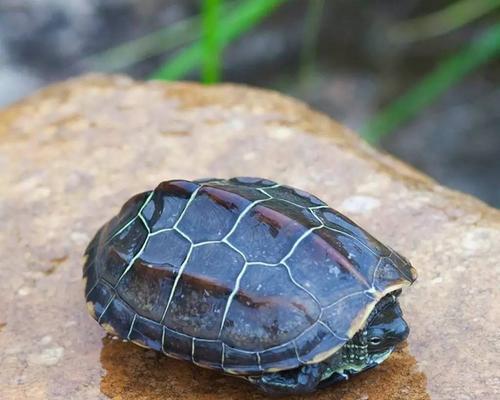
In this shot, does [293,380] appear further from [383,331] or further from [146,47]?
[146,47]

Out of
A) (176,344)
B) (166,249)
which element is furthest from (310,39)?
(176,344)

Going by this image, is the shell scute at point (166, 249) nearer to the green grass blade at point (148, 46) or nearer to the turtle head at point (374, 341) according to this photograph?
the turtle head at point (374, 341)

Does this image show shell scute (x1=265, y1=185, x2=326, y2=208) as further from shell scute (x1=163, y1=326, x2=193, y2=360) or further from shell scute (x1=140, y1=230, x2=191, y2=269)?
shell scute (x1=163, y1=326, x2=193, y2=360)

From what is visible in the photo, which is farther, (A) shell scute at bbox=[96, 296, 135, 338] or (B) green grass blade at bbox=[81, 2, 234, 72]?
(B) green grass blade at bbox=[81, 2, 234, 72]

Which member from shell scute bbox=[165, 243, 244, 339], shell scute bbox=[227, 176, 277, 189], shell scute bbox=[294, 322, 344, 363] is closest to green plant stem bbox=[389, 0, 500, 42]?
shell scute bbox=[227, 176, 277, 189]

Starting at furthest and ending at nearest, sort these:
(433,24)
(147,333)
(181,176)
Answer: (433,24) → (181,176) → (147,333)
